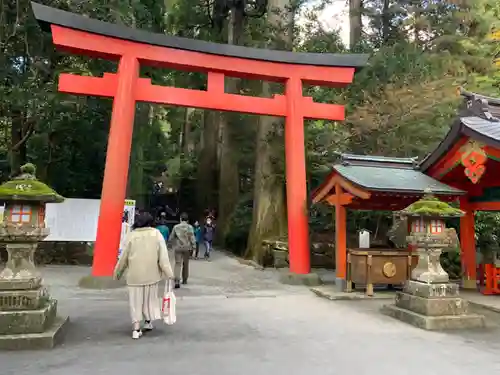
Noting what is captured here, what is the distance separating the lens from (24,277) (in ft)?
18.5

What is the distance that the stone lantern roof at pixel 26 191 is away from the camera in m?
5.68

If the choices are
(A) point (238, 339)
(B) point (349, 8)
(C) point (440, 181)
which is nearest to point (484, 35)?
(B) point (349, 8)

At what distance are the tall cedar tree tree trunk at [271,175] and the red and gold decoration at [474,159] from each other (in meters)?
7.22

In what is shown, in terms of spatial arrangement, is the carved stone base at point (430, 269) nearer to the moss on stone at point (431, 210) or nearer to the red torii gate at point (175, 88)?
the moss on stone at point (431, 210)

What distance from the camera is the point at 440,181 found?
10.8m

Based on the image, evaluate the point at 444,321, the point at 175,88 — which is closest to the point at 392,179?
the point at 444,321

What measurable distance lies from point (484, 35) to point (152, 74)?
554 inches

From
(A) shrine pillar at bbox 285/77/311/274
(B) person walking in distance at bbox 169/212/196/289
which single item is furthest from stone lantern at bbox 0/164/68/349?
(A) shrine pillar at bbox 285/77/311/274

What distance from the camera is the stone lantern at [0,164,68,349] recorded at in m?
5.31

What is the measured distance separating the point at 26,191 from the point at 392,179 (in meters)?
7.47

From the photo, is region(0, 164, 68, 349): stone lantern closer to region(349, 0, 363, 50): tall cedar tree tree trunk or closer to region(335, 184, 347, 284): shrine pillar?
region(335, 184, 347, 284): shrine pillar

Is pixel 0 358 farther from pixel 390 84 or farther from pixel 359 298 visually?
pixel 390 84

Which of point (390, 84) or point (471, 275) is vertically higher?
point (390, 84)

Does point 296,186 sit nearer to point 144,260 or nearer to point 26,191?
point 144,260
